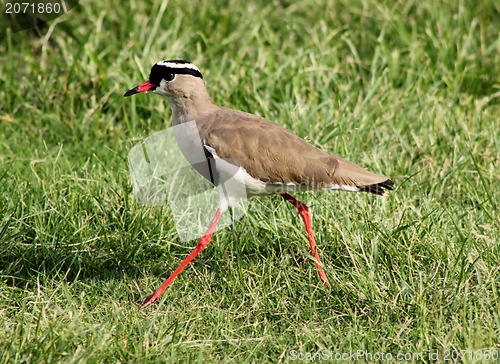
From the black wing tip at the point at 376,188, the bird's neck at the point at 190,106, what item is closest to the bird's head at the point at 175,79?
the bird's neck at the point at 190,106

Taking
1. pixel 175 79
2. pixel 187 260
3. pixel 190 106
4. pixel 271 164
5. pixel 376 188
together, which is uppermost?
pixel 175 79

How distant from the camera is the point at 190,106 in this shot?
4.27 metres

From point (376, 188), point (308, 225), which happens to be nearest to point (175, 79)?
point (308, 225)

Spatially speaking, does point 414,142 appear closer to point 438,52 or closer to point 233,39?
point 438,52

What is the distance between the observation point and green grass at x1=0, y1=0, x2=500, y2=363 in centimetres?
349

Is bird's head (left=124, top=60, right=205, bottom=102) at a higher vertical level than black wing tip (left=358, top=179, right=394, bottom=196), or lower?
higher

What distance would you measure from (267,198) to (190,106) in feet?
3.13

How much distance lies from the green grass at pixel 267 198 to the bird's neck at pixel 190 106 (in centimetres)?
61

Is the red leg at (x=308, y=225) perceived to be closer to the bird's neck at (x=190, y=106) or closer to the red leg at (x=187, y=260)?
the red leg at (x=187, y=260)

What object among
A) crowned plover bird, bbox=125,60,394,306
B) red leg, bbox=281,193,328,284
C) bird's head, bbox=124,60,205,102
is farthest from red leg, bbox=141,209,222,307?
bird's head, bbox=124,60,205,102

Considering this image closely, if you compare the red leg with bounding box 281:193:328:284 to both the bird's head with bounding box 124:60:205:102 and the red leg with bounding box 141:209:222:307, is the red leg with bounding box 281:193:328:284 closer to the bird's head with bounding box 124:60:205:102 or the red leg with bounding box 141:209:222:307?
the red leg with bounding box 141:209:222:307

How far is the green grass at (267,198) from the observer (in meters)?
3.49

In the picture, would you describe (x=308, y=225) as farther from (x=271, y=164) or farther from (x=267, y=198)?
(x=267, y=198)

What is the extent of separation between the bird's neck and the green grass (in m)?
A: 0.61
